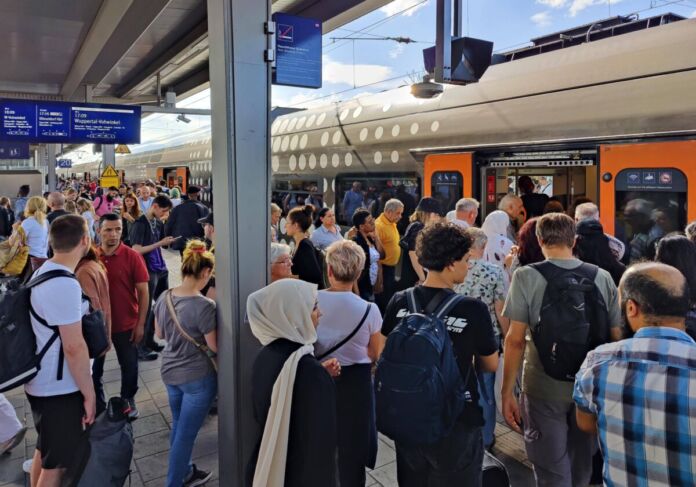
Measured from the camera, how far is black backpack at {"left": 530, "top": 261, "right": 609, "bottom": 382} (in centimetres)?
252

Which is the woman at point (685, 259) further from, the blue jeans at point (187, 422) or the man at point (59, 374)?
the man at point (59, 374)

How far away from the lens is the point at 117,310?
398 cm

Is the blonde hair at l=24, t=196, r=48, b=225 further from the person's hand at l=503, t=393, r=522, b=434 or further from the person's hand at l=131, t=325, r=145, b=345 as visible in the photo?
the person's hand at l=503, t=393, r=522, b=434

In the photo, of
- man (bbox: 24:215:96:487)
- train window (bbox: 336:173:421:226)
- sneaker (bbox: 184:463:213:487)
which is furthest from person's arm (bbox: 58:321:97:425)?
train window (bbox: 336:173:421:226)

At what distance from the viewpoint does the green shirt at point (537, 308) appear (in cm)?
262

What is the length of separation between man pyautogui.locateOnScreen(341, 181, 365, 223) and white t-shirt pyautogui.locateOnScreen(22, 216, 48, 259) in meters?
4.05

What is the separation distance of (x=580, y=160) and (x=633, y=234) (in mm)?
890

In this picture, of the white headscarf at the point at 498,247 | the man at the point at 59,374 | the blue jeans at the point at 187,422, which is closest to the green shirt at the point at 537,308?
the white headscarf at the point at 498,247

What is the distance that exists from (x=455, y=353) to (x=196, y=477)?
199 centimetres

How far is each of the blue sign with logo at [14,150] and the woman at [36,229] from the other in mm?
18322

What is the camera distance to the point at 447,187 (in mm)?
6172

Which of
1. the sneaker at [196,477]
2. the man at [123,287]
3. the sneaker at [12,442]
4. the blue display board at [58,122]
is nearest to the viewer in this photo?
the sneaker at [196,477]

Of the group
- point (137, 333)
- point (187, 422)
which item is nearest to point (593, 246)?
point (187, 422)

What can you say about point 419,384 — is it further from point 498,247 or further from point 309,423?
point 498,247
